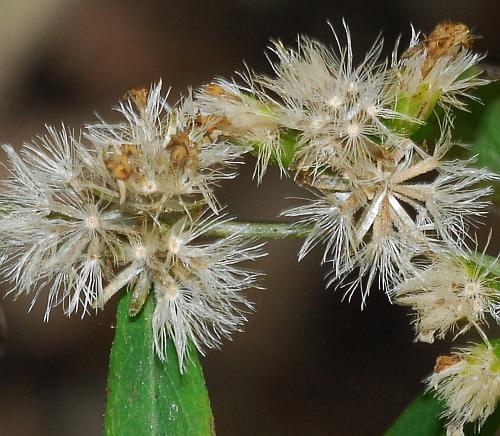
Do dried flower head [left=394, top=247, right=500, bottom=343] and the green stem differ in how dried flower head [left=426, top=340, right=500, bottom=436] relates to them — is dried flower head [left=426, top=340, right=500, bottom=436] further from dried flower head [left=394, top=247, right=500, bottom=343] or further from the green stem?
the green stem

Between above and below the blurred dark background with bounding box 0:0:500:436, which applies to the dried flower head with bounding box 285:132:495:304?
below

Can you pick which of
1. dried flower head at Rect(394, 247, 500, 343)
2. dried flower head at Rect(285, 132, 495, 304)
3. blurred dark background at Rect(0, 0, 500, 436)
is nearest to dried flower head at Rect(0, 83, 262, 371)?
dried flower head at Rect(285, 132, 495, 304)

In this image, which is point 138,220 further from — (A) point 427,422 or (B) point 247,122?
(A) point 427,422

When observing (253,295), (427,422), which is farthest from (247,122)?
(253,295)

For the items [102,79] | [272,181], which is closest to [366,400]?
[272,181]

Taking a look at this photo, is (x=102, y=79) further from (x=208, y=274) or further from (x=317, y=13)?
(x=208, y=274)

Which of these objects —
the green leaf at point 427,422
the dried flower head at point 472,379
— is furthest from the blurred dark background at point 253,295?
the dried flower head at point 472,379
